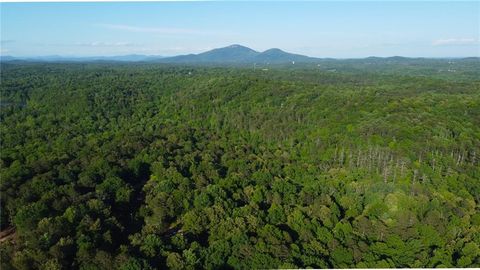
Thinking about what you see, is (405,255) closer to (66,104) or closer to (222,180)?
(222,180)

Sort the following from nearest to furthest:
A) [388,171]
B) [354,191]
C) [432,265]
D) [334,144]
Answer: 1. [432,265]
2. [354,191]
3. [388,171]
4. [334,144]

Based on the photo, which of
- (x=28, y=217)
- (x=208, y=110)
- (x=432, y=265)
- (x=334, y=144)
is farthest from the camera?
(x=208, y=110)

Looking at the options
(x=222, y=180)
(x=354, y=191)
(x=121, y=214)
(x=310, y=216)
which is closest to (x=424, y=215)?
(x=354, y=191)

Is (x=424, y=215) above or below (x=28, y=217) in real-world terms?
below

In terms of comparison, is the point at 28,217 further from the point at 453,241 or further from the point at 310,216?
the point at 453,241

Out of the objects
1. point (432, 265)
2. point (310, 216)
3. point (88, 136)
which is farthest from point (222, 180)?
point (88, 136)

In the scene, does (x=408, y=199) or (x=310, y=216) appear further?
(x=408, y=199)
